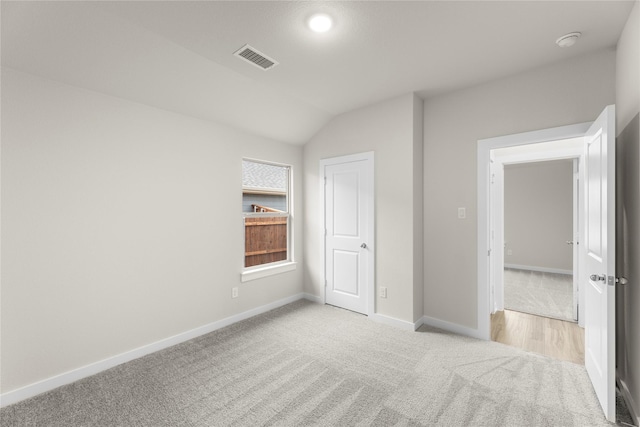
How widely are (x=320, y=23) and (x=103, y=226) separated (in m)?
2.37

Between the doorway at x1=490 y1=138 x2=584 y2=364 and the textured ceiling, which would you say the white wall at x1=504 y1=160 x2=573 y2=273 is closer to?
the doorway at x1=490 y1=138 x2=584 y2=364

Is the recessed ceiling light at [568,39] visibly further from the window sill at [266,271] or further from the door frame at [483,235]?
the window sill at [266,271]

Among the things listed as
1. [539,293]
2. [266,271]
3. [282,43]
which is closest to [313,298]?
[266,271]

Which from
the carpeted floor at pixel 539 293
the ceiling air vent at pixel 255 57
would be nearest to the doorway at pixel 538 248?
the carpeted floor at pixel 539 293

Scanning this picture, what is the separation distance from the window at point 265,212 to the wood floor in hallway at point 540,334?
2795 millimetres

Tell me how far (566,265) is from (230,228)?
663 cm

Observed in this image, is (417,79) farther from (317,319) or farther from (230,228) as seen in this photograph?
(317,319)

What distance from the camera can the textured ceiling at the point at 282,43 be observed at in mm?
1783

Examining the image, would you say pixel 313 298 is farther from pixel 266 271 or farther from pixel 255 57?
pixel 255 57

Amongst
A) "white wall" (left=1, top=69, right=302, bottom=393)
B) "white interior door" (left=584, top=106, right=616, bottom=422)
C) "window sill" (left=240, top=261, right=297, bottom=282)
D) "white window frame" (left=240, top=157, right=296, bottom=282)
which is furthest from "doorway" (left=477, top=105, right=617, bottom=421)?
"white wall" (left=1, top=69, right=302, bottom=393)

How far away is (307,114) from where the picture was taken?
11.7ft

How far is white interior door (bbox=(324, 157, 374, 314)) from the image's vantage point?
137 inches

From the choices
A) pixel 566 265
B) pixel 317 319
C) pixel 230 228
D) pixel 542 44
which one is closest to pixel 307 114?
pixel 230 228

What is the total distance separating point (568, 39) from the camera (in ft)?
6.88
